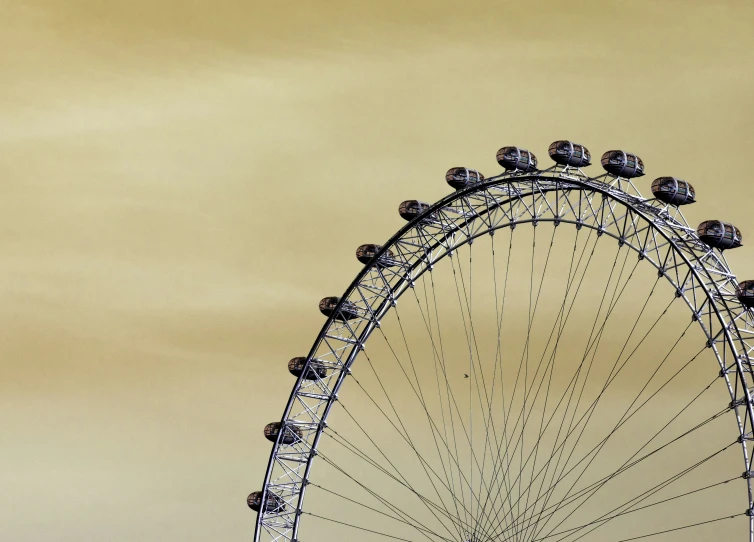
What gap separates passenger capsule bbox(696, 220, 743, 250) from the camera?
4647 centimetres

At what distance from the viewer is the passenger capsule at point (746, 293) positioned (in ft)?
148

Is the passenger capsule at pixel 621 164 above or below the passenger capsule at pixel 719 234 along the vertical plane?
above

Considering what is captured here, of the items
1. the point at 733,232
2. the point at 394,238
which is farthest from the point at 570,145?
the point at 394,238

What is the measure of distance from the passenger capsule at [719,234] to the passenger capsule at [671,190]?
131cm

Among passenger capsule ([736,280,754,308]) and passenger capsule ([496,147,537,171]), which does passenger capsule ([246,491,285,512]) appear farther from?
passenger capsule ([736,280,754,308])

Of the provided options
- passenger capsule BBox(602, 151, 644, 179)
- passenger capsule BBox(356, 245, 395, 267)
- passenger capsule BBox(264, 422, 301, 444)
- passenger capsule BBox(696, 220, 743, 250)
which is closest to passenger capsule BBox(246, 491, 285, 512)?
passenger capsule BBox(264, 422, 301, 444)

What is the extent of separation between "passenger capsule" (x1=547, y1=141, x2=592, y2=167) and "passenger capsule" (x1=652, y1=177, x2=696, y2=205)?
316 centimetres

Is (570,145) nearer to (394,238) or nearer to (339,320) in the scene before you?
(394,238)

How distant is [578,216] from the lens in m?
51.1

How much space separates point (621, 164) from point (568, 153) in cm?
205

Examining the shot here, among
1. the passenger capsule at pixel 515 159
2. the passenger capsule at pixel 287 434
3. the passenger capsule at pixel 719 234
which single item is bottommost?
the passenger capsule at pixel 719 234

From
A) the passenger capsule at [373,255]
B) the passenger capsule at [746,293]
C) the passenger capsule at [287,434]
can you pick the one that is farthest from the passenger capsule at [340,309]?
the passenger capsule at [746,293]

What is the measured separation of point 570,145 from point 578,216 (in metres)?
2.83

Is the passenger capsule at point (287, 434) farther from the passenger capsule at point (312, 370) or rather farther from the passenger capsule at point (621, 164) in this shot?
the passenger capsule at point (621, 164)
